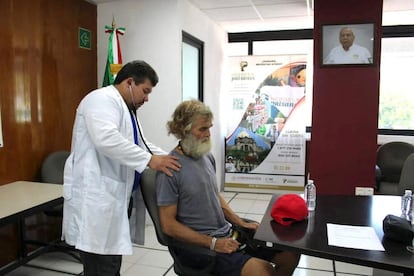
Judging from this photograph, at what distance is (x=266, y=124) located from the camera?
18.3 feet

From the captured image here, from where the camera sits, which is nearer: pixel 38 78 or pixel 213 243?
pixel 213 243

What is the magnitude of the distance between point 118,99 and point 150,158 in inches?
15.5

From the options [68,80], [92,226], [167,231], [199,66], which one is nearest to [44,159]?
[68,80]

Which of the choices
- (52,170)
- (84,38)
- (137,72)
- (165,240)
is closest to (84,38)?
(84,38)

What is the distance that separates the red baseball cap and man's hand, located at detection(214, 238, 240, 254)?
0.25 m

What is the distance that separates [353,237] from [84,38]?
3405 mm

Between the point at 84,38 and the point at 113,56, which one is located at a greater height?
the point at 84,38

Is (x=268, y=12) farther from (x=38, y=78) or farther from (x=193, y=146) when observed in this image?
(x=193, y=146)

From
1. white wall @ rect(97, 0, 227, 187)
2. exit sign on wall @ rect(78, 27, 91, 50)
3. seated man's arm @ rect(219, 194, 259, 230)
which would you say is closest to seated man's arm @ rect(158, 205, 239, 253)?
seated man's arm @ rect(219, 194, 259, 230)

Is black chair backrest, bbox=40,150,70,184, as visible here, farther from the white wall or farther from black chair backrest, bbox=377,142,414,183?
black chair backrest, bbox=377,142,414,183

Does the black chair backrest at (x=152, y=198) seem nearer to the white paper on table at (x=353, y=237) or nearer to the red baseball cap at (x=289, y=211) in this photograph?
the red baseball cap at (x=289, y=211)

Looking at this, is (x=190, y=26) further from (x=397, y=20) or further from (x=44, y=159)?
(x=397, y=20)

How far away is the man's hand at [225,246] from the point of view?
1.81 metres

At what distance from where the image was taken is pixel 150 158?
1.90 meters
